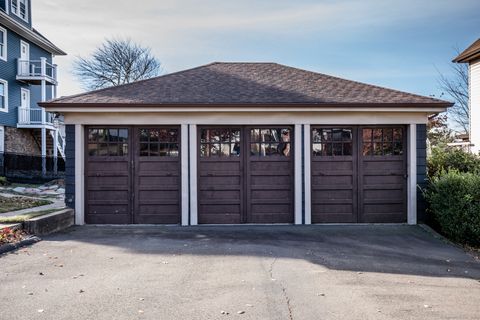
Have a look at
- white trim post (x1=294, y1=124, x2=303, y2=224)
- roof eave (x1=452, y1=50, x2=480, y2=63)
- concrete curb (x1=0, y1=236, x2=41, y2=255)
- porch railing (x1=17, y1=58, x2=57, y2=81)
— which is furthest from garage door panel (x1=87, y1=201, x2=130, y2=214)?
porch railing (x1=17, y1=58, x2=57, y2=81)

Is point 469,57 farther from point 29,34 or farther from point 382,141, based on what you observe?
point 29,34

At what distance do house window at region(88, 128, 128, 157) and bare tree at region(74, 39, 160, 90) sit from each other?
23.6 meters

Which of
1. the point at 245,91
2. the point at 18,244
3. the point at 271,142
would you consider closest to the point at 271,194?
the point at 271,142

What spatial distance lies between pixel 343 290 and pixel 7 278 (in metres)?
4.22

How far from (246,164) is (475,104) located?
13591mm

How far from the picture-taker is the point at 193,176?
393 inches

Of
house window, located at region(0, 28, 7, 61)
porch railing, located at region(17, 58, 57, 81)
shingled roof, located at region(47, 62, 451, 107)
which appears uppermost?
house window, located at region(0, 28, 7, 61)

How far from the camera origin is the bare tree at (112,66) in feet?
108

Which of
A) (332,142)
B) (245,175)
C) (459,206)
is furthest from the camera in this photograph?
(332,142)

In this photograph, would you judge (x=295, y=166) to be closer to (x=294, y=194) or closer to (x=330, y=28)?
(x=294, y=194)

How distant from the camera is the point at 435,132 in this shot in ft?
86.3

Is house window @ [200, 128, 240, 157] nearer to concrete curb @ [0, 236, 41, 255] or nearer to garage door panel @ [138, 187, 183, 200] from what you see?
garage door panel @ [138, 187, 183, 200]

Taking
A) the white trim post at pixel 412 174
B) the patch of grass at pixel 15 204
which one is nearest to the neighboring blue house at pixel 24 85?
the patch of grass at pixel 15 204

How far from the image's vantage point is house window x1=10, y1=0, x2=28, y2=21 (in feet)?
79.4
